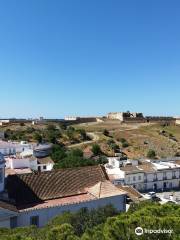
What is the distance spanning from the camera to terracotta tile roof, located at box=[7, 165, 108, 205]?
2845 centimetres

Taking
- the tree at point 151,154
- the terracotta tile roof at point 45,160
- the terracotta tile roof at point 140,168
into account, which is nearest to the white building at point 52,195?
the terracotta tile roof at point 140,168

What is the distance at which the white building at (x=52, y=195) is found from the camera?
2650 centimetres

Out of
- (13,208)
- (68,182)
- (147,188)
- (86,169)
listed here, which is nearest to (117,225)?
(13,208)

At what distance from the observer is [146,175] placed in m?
58.3

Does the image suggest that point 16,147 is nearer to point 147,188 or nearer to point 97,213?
point 147,188

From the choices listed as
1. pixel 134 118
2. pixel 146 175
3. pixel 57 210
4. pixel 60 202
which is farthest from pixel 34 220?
pixel 134 118

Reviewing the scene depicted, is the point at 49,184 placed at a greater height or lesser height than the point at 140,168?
greater

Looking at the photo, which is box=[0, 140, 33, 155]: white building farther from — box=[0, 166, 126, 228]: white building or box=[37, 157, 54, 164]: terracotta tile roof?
box=[0, 166, 126, 228]: white building

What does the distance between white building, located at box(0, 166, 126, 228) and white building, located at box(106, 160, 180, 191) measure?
957 inches

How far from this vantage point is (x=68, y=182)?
101ft

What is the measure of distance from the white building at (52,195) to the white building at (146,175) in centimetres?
2432

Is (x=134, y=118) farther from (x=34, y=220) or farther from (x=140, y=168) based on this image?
(x=34, y=220)

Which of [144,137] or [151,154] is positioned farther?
[144,137]

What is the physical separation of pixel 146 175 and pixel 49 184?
30.9 meters
